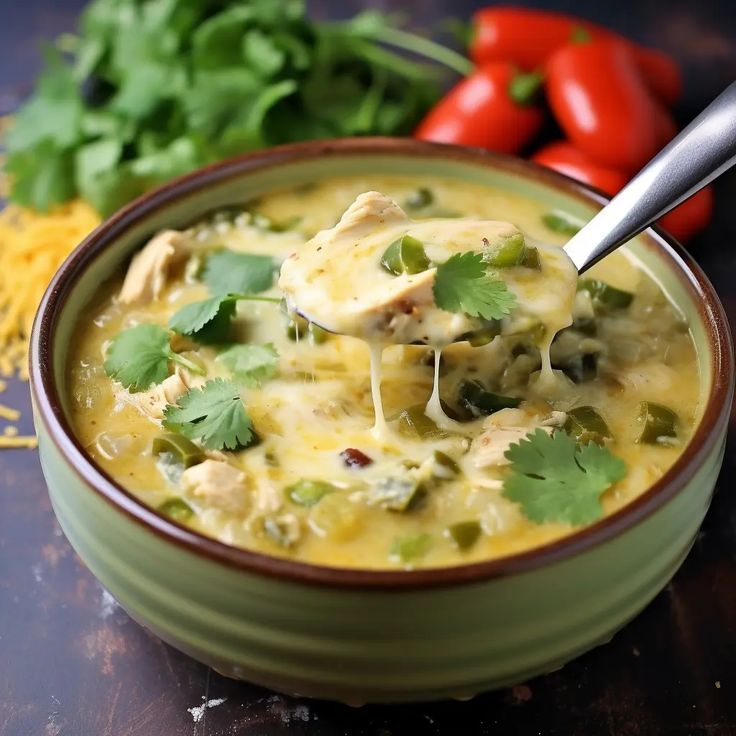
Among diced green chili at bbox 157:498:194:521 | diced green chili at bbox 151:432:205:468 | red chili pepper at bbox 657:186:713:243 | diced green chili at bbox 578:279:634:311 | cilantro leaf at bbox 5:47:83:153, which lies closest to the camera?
diced green chili at bbox 157:498:194:521

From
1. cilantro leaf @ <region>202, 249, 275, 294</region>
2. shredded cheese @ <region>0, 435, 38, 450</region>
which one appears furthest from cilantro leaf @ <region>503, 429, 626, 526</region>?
shredded cheese @ <region>0, 435, 38, 450</region>

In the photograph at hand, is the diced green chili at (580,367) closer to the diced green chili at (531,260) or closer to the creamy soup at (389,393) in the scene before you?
the creamy soup at (389,393)

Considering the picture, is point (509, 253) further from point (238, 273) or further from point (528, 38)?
point (528, 38)

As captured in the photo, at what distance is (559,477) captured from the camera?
8.46ft

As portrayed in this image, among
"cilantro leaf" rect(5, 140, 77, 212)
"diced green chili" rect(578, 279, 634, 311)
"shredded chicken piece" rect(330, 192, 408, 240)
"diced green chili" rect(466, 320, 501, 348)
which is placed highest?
"shredded chicken piece" rect(330, 192, 408, 240)

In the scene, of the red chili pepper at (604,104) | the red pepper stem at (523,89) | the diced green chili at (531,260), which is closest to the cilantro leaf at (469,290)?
the diced green chili at (531,260)

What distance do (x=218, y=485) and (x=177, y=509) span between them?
0.36 ft

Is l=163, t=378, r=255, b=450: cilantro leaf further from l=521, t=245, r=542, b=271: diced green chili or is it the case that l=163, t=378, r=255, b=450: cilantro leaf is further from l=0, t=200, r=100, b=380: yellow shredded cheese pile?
l=0, t=200, r=100, b=380: yellow shredded cheese pile

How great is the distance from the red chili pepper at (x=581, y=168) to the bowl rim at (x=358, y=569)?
3.40 ft

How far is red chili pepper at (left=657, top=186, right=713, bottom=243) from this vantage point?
4.34m

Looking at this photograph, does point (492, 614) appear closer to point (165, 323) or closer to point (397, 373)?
point (397, 373)

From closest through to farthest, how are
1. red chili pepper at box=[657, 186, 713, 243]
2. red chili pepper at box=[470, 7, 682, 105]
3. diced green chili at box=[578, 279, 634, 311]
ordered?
diced green chili at box=[578, 279, 634, 311] → red chili pepper at box=[657, 186, 713, 243] → red chili pepper at box=[470, 7, 682, 105]

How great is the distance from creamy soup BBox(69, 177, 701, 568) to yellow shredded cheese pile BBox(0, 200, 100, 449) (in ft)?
2.65

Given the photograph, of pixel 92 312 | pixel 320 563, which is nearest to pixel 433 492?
pixel 320 563
